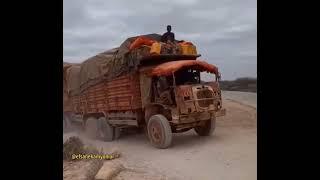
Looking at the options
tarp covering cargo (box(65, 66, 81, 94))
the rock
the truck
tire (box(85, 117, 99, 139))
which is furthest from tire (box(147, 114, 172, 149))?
the rock

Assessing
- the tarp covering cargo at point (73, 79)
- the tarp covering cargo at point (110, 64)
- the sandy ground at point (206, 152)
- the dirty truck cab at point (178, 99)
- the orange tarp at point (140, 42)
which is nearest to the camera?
the sandy ground at point (206, 152)

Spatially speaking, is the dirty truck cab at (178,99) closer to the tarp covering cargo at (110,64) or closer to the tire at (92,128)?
the tarp covering cargo at (110,64)

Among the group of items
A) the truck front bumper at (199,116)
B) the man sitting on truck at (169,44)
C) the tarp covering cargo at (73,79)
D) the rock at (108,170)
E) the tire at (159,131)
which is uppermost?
the man sitting on truck at (169,44)

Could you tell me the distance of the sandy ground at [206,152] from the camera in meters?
6.26

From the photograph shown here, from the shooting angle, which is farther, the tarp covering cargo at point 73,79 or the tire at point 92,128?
the tarp covering cargo at point 73,79

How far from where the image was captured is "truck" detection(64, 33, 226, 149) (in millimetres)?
8406

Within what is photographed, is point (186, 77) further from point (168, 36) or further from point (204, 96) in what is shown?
point (168, 36)

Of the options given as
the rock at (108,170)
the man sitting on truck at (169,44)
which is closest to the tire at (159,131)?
the man sitting on truck at (169,44)
